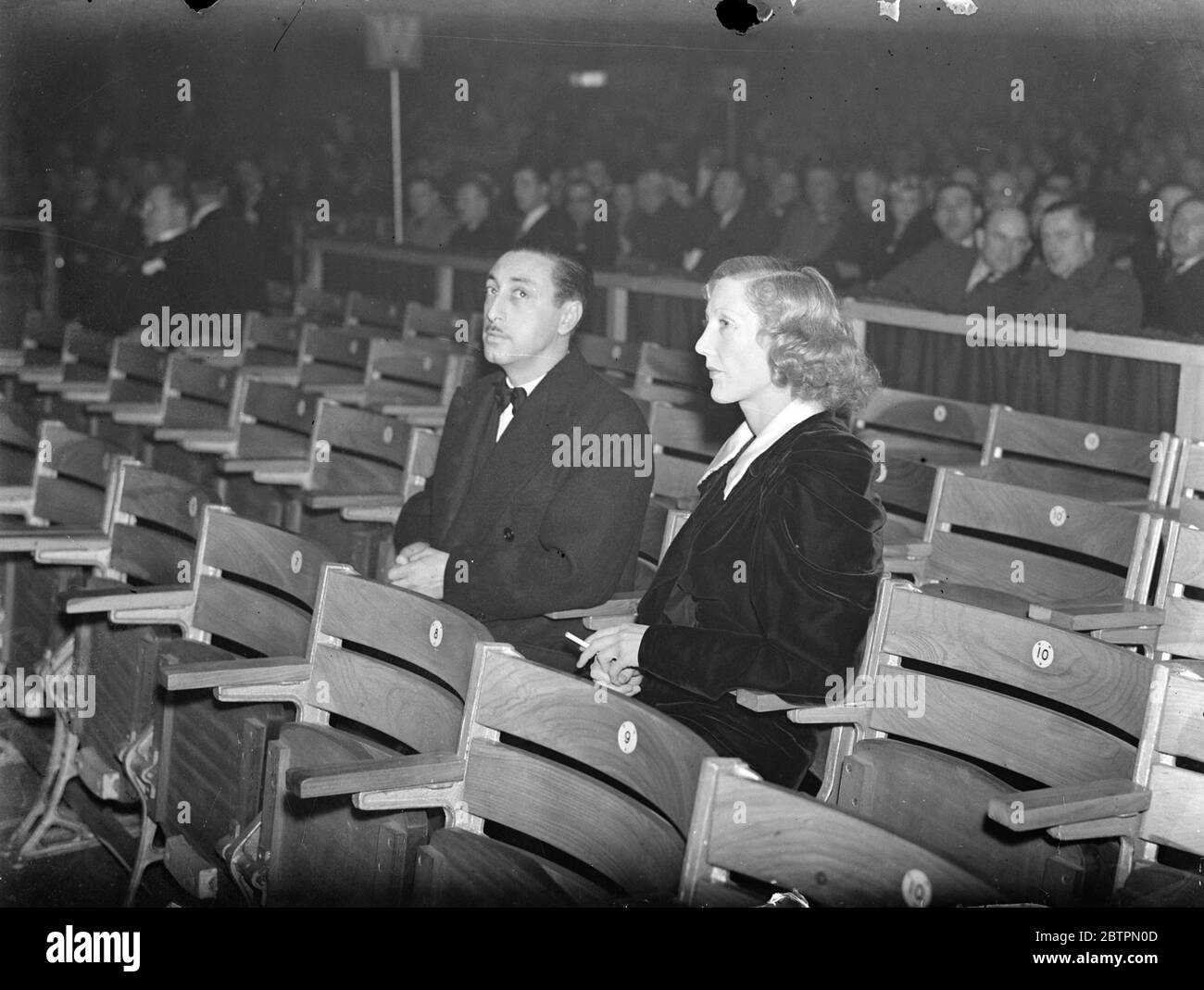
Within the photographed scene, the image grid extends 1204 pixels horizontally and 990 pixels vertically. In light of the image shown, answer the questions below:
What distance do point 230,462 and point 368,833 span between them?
1990 mm

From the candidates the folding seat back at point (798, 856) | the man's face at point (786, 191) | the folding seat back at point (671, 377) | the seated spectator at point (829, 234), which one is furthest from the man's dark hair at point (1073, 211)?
the folding seat back at point (798, 856)

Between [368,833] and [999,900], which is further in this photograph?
[368,833]

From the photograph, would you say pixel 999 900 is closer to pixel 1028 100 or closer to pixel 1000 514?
pixel 1000 514

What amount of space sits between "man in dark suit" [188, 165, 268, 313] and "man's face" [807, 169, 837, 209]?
9.79 ft

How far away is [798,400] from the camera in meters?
2.12

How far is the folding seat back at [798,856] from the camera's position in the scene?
130cm

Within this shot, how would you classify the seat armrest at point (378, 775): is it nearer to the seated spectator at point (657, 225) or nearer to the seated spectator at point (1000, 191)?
the seated spectator at point (1000, 191)

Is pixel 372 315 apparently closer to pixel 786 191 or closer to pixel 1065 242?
pixel 786 191

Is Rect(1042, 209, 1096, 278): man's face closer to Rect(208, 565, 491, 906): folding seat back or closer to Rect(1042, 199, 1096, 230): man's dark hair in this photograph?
Rect(1042, 199, 1096, 230): man's dark hair

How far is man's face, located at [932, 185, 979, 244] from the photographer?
6148 mm

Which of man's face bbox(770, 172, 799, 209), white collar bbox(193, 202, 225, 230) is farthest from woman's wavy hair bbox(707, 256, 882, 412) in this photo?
man's face bbox(770, 172, 799, 209)

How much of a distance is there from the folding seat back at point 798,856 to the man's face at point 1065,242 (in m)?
4.13

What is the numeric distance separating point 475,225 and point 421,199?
0.84 m

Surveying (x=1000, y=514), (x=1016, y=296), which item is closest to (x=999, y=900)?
(x=1000, y=514)
